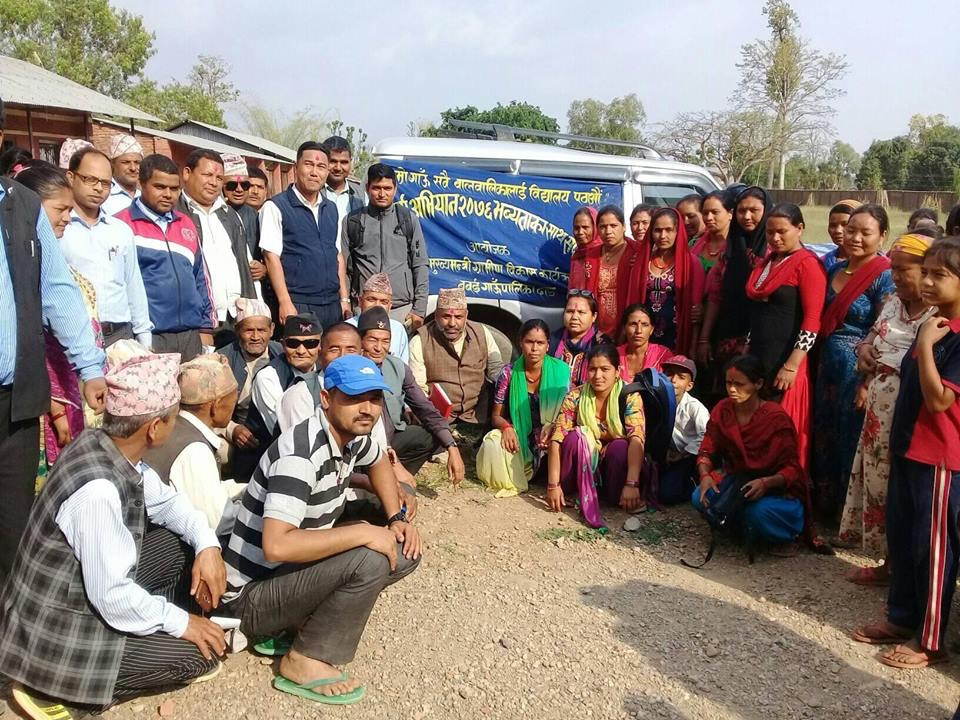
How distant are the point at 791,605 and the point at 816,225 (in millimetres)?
18153

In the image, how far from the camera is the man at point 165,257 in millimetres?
3992

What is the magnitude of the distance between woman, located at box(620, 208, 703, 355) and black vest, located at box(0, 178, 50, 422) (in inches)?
140

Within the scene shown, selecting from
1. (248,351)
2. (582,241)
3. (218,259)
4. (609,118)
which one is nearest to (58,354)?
(248,351)

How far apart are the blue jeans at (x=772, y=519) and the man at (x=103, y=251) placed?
3.21 meters

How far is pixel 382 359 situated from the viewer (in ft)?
14.1

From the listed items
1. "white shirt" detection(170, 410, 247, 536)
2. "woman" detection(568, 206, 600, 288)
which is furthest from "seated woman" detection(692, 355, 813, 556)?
"white shirt" detection(170, 410, 247, 536)

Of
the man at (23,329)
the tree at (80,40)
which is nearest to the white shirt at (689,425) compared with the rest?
the man at (23,329)

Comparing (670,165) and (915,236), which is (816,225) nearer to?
(670,165)

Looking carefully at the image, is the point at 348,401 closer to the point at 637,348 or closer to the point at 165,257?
the point at 165,257

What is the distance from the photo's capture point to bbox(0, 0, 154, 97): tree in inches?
1180

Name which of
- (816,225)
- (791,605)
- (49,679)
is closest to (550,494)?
(791,605)

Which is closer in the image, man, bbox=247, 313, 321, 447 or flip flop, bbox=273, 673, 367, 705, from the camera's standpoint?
flip flop, bbox=273, 673, 367, 705

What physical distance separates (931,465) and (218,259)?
3839 millimetres

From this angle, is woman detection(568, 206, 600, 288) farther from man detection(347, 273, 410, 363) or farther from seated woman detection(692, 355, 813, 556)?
seated woman detection(692, 355, 813, 556)
